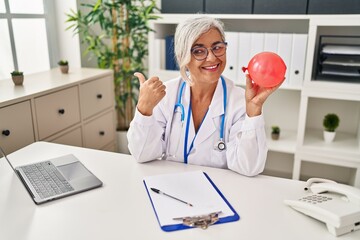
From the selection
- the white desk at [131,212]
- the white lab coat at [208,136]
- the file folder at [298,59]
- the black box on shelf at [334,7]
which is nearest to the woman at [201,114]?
the white lab coat at [208,136]

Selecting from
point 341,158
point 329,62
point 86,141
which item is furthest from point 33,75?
point 341,158

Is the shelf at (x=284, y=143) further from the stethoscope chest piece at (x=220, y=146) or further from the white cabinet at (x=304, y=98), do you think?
the stethoscope chest piece at (x=220, y=146)

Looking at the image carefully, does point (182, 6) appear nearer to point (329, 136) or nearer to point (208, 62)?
point (208, 62)

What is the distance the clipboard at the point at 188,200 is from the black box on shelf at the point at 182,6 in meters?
1.62

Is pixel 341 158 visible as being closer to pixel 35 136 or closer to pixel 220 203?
pixel 220 203

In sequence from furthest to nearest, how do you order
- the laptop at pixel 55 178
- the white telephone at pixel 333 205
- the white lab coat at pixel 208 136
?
1. the white lab coat at pixel 208 136
2. the laptop at pixel 55 178
3. the white telephone at pixel 333 205

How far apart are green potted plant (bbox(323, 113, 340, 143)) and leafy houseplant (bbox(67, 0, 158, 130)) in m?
1.54

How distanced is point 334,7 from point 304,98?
0.63m

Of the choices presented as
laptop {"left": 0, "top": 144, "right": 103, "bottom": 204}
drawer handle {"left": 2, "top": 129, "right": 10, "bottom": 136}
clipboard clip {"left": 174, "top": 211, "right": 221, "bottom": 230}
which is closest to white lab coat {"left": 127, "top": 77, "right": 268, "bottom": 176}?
laptop {"left": 0, "top": 144, "right": 103, "bottom": 204}

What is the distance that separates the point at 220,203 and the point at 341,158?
1615mm

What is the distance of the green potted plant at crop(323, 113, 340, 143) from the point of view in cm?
241

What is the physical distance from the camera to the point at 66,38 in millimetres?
2812

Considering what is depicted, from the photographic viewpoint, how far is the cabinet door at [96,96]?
2.29m

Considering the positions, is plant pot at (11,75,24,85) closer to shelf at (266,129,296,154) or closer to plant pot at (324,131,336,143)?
shelf at (266,129,296,154)
